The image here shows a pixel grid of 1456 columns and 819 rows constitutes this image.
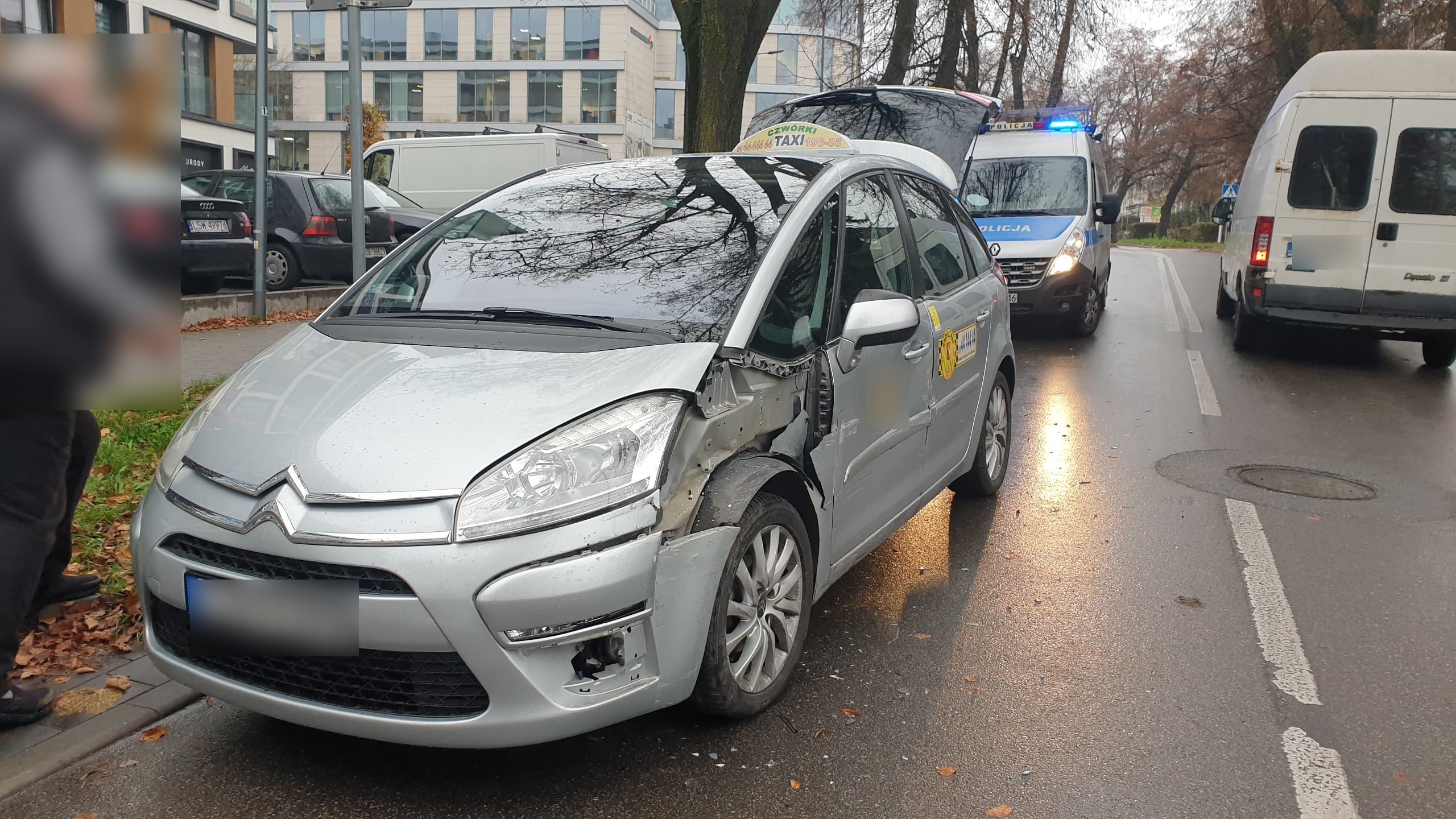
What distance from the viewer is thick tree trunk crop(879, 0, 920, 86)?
21.2 m

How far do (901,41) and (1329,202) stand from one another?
1208 centimetres

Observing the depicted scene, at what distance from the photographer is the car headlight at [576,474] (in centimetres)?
279

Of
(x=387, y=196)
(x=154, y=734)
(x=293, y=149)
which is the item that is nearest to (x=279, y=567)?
(x=154, y=734)

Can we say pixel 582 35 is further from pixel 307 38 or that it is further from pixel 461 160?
pixel 461 160

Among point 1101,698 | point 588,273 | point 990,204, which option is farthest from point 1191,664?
point 990,204

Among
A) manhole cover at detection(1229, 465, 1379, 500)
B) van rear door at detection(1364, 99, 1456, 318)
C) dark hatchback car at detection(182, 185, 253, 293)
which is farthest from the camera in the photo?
van rear door at detection(1364, 99, 1456, 318)

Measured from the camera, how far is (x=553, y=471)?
289cm

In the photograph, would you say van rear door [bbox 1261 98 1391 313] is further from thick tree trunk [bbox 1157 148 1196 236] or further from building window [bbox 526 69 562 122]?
building window [bbox 526 69 562 122]

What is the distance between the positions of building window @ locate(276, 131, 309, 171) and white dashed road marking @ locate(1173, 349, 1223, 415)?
6353cm

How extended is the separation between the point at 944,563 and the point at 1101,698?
1435 millimetres

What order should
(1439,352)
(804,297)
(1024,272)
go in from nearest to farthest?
(804,297) → (1439,352) → (1024,272)

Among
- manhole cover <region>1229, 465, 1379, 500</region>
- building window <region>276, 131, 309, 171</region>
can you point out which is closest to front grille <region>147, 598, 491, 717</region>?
manhole cover <region>1229, 465, 1379, 500</region>

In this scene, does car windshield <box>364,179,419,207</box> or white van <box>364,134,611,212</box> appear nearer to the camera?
car windshield <box>364,179,419,207</box>

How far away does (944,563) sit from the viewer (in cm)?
513
